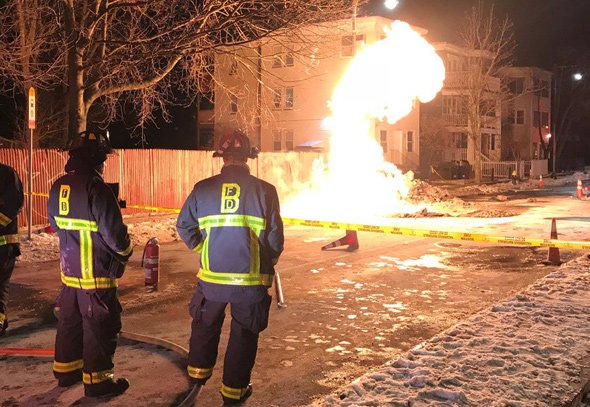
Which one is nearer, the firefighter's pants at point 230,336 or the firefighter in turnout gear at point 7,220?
the firefighter's pants at point 230,336

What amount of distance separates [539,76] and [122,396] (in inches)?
2429

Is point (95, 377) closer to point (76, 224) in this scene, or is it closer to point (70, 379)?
point (70, 379)

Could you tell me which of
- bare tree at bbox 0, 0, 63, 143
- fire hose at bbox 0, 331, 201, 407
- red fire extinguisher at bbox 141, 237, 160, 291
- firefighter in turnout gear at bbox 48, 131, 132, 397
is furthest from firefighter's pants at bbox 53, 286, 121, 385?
bare tree at bbox 0, 0, 63, 143

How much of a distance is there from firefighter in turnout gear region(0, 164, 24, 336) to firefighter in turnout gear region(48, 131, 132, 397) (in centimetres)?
163

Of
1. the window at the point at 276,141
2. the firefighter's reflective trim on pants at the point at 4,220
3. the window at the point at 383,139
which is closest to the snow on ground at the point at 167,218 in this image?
the firefighter's reflective trim on pants at the point at 4,220

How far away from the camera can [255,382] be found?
5.38m

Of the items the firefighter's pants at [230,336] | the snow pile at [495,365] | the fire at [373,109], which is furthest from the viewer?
the fire at [373,109]

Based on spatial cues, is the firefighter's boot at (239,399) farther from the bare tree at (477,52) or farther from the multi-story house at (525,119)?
the multi-story house at (525,119)

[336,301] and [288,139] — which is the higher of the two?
[288,139]

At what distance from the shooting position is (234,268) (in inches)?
181

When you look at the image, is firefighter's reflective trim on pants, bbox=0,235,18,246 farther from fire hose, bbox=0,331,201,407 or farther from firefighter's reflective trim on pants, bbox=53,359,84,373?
firefighter's reflective trim on pants, bbox=53,359,84,373

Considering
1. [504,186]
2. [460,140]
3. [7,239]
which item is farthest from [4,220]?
[460,140]

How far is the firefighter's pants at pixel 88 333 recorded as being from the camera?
478 cm

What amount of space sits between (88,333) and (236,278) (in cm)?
130
